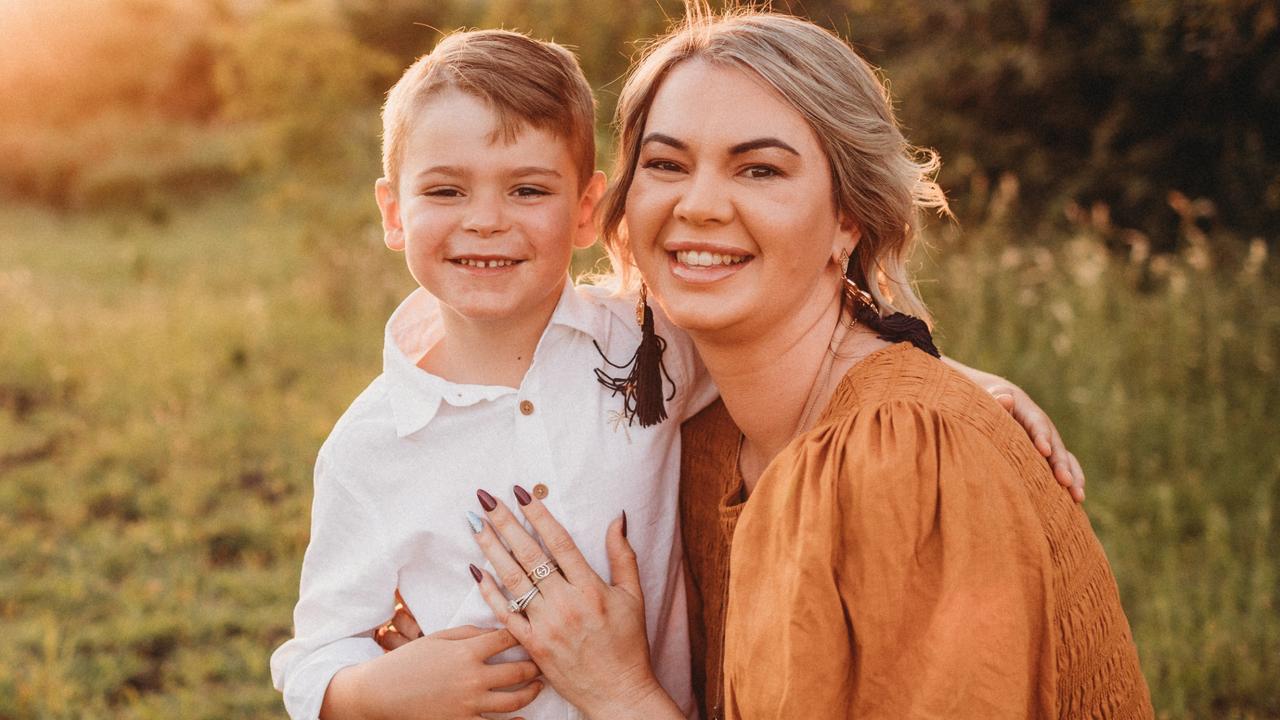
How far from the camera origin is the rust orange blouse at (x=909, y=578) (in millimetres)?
1535

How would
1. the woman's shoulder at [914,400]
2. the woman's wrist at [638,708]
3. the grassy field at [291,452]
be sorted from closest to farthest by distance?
the woman's shoulder at [914,400]
the woman's wrist at [638,708]
the grassy field at [291,452]

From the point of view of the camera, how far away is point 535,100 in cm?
211

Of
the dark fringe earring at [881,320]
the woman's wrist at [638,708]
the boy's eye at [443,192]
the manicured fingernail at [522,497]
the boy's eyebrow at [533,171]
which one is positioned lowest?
the woman's wrist at [638,708]

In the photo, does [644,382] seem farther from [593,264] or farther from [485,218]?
[593,264]

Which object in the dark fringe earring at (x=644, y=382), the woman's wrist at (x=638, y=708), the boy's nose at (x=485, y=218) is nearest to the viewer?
the woman's wrist at (x=638, y=708)

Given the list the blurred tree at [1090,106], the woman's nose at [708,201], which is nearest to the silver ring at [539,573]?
the woman's nose at [708,201]

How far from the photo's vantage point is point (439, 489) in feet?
6.95

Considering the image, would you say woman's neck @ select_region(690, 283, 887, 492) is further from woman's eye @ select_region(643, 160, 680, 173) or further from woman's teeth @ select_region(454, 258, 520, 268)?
woman's teeth @ select_region(454, 258, 520, 268)

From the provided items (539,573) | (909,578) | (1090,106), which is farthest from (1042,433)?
(1090,106)

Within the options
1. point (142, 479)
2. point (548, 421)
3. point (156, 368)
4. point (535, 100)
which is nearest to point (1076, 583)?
point (548, 421)

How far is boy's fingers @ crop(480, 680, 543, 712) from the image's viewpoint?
6.52ft

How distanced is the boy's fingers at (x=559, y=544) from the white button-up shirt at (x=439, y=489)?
0.06 m

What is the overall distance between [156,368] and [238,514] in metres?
2.14

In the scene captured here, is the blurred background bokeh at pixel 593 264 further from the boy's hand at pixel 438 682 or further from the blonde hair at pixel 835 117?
the boy's hand at pixel 438 682
